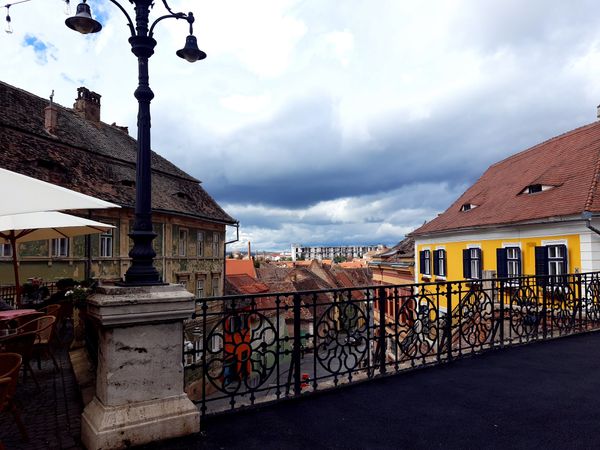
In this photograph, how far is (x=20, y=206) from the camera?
3.45 metres

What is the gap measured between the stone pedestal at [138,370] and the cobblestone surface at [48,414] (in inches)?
14.0

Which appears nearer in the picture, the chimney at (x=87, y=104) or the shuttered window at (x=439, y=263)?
the shuttered window at (x=439, y=263)

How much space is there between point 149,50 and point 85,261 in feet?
58.5

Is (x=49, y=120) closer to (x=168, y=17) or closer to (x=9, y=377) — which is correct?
(x=168, y=17)

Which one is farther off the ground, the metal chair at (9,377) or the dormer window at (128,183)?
the dormer window at (128,183)

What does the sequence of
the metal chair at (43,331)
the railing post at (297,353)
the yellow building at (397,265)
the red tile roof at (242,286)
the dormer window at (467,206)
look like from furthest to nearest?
the red tile roof at (242,286) < the yellow building at (397,265) < the dormer window at (467,206) < the metal chair at (43,331) < the railing post at (297,353)

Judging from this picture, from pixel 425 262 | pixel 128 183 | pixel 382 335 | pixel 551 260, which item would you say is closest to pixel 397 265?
pixel 425 262

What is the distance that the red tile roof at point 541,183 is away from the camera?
49.9 ft

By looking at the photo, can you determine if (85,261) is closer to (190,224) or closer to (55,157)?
(55,157)

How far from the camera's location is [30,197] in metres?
3.66

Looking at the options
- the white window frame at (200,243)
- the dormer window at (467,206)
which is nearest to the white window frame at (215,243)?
the white window frame at (200,243)

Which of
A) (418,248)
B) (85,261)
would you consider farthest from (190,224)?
(418,248)

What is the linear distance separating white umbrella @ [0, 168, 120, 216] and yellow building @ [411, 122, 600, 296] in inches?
597

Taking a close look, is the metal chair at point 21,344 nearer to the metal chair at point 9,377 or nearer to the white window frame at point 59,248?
the metal chair at point 9,377
